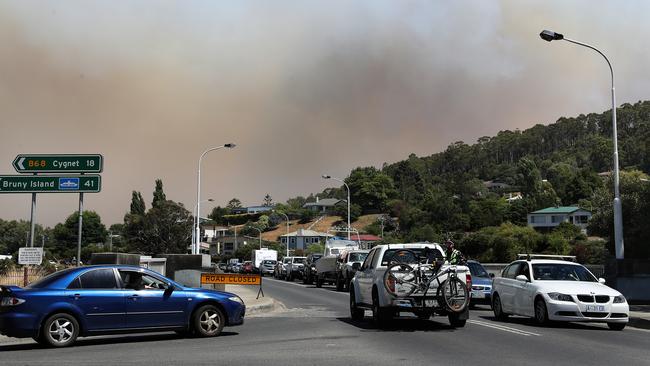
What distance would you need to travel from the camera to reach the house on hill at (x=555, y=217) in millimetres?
107562

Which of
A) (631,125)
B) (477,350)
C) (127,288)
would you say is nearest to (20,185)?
(127,288)

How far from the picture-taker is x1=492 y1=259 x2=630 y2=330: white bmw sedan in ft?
49.2

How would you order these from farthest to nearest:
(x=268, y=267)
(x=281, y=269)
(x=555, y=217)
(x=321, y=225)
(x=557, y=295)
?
(x=321, y=225) < (x=555, y=217) < (x=268, y=267) < (x=281, y=269) < (x=557, y=295)

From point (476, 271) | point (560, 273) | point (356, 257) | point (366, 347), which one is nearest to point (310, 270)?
point (356, 257)

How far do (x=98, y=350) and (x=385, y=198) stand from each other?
164 m

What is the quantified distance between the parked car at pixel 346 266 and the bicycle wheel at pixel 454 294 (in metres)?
16.7

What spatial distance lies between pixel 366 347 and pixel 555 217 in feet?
344

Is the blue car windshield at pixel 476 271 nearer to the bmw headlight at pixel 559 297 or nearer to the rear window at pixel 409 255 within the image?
the bmw headlight at pixel 559 297

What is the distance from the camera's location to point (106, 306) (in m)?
12.5

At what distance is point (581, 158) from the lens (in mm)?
162250

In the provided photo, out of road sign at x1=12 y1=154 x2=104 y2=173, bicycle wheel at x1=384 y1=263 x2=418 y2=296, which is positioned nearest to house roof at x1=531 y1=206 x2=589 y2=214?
road sign at x1=12 y1=154 x2=104 y2=173

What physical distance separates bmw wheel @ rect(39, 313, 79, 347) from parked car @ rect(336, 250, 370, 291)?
774 inches

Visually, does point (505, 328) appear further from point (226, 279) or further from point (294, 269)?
point (294, 269)

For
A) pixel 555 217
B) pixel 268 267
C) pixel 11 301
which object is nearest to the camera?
pixel 11 301
